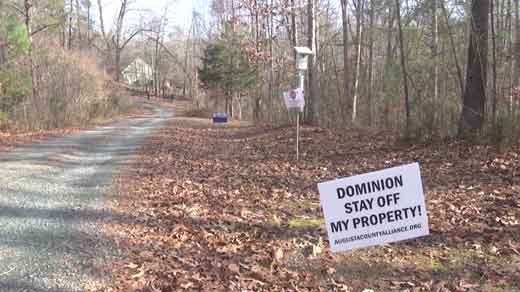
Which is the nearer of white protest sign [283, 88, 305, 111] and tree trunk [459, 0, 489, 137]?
tree trunk [459, 0, 489, 137]

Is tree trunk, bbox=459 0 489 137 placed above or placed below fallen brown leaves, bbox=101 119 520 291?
above

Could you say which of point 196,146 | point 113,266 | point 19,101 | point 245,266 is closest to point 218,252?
point 245,266

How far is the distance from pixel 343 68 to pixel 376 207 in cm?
2441

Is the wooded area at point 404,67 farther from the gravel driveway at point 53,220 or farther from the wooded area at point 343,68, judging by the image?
the gravel driveway at point 53,220

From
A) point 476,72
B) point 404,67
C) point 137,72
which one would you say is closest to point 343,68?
point 404,67

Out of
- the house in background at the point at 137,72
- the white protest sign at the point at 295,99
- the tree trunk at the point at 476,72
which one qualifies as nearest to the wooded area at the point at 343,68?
the tree trunk at the point at 476,72

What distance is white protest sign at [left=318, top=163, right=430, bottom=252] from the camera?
3307mm

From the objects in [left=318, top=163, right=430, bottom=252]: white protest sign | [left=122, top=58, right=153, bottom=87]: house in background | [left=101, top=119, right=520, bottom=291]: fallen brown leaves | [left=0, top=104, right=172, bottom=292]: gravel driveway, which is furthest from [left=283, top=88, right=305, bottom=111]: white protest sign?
[left=122, top=58, right=153, bottom=87]: house in background

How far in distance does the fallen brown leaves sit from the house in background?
6888 cm

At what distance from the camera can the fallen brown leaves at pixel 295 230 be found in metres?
3.90

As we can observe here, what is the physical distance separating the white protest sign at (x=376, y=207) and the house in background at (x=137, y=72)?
243ft

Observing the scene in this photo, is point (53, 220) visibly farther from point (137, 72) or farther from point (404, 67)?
point (137, 72)

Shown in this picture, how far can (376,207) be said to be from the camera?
334cm

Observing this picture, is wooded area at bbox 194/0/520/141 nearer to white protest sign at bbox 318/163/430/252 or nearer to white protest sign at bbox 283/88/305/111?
white protest sign at bbox 283/88/305/111
